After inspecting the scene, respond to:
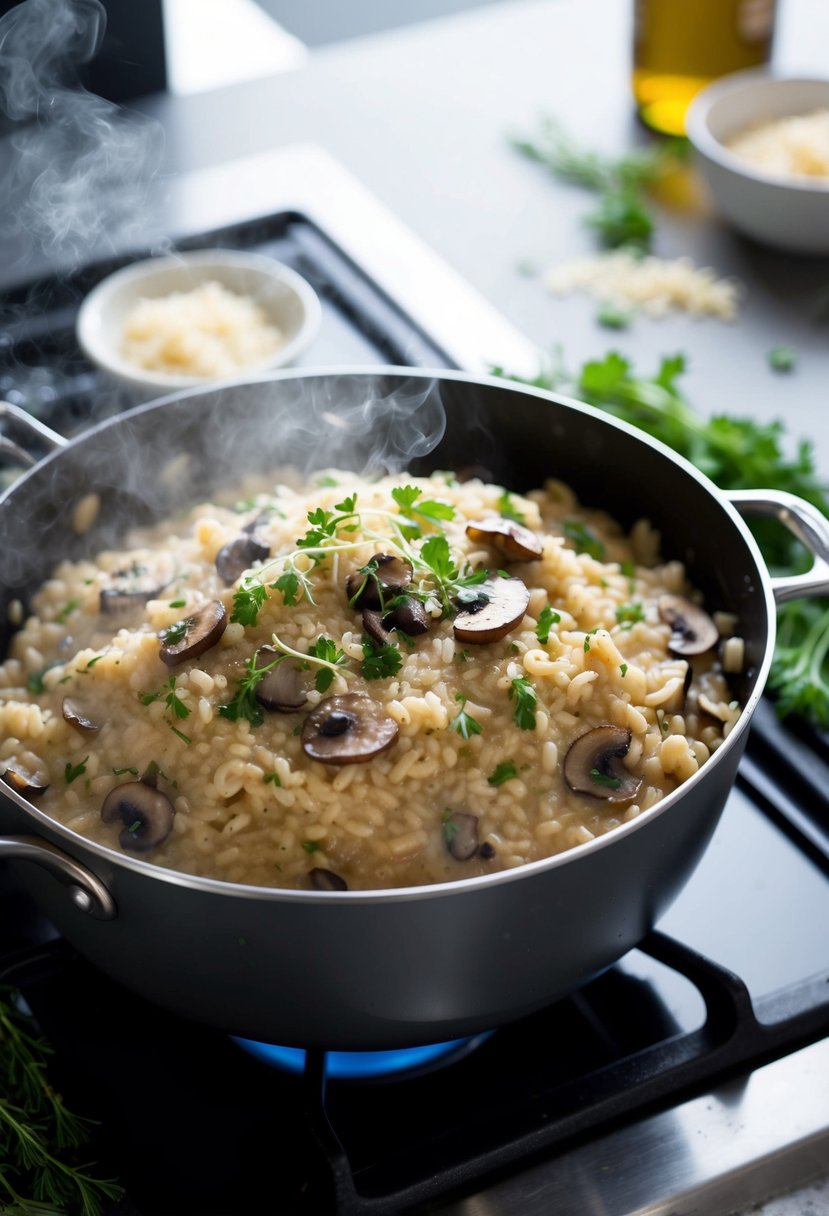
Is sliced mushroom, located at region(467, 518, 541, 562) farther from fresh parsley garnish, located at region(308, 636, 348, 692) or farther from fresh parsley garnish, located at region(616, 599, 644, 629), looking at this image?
fresh parsley garnish, located at region(308, 636, 348, 692)

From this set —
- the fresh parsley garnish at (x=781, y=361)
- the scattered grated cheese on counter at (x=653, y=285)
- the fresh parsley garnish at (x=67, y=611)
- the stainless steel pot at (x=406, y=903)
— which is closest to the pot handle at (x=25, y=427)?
the stainless steel pot at (x=406, y=903)

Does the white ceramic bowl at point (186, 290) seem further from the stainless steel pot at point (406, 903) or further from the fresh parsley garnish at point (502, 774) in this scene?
the fresh parsley garnish at point (502, 774)

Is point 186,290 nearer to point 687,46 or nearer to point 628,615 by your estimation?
point 628,615

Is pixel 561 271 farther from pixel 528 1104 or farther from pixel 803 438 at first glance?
pixel 528 1104

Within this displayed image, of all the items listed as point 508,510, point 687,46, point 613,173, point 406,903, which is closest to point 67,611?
point 508,510

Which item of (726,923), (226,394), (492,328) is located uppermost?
(226,394)

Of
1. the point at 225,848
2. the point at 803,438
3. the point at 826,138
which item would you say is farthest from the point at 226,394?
the point at 826,138

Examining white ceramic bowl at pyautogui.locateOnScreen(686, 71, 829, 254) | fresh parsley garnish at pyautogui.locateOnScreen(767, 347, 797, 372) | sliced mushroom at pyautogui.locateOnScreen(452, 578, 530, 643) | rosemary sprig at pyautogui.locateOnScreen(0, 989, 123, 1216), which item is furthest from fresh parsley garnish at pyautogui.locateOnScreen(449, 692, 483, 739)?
white ceramic bowl at pyautogui.locateOnScreen(686, 71, 829, 254)
